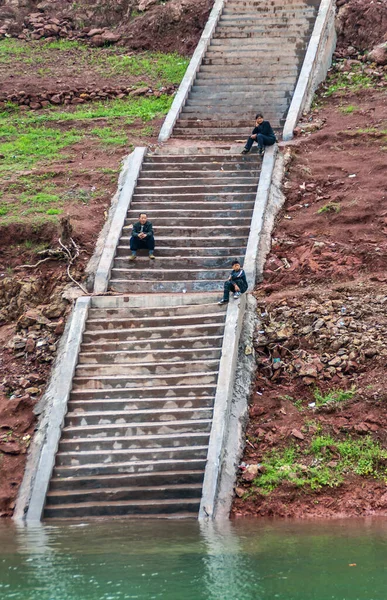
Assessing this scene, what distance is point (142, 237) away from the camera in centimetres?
1428

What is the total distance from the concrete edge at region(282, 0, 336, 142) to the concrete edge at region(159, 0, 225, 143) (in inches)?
98.0

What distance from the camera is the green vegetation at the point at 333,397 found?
37.4 ft

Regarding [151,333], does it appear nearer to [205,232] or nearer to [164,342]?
[164,342]

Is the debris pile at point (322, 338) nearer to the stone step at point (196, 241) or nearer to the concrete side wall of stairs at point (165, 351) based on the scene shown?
the concrete side wall of stairs at point (165, 351)

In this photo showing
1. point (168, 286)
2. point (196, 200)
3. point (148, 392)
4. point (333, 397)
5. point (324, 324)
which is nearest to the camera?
point (333, 397)

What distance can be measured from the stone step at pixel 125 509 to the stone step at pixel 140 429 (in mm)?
1025

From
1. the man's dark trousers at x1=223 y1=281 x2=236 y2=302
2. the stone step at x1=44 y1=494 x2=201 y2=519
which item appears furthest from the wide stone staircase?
the man's dark trousers at x1=223 y1=281 x2=236 y2=302

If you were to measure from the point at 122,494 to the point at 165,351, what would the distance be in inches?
95.1

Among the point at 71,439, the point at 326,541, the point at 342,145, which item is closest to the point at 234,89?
the point at 342,145

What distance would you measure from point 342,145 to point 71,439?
29.5 ft

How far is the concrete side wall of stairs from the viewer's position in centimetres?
1071

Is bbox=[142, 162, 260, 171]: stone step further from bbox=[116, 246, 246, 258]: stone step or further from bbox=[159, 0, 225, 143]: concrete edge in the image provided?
bbox=[116, 246, 246, 258]: stone step

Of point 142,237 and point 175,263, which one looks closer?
point 142,237

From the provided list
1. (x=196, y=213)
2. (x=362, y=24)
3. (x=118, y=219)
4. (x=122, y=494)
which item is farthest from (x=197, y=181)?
(x=362, y=24)
